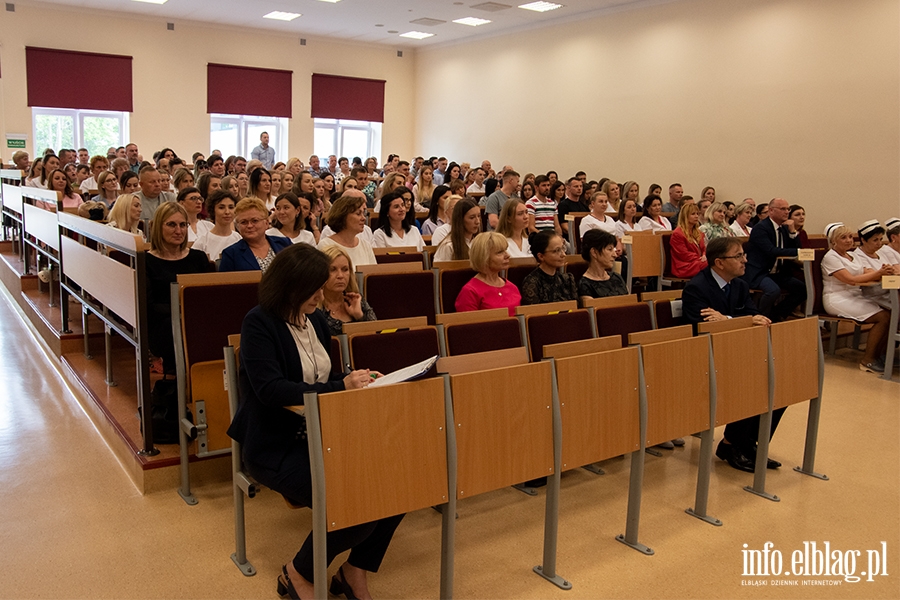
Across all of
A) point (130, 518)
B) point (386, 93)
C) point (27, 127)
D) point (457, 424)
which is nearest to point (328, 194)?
point (130, 518)

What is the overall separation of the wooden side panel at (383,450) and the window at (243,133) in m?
13.8

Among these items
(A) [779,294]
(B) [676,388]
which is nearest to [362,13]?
(A) [779,294]

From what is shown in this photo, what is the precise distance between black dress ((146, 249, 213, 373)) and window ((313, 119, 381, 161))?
12997 mm

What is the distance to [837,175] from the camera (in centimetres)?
931

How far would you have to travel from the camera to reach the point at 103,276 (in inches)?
145

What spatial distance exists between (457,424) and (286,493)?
584mm

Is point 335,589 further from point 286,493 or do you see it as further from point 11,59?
point 11,59

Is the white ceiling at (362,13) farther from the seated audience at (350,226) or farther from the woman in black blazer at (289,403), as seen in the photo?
the woman in black blazer at (289,403)

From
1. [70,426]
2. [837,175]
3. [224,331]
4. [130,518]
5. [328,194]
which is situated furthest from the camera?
[837,175]

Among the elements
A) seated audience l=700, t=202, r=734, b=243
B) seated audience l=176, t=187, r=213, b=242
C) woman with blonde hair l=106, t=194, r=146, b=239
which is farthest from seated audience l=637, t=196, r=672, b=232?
woman with blonde hair l=106, t=194, r=146, b=239

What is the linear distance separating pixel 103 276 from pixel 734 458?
337 cm

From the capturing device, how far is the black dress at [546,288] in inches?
169

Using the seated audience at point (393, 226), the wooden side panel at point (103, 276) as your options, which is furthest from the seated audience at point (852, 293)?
the wooden side panel at point (103, 276)

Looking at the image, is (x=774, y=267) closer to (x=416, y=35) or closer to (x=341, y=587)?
(x=341, y=587)
